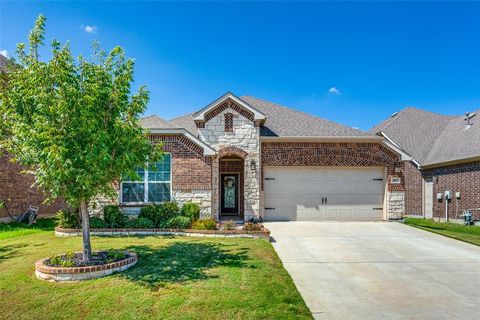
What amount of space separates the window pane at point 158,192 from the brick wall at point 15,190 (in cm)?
506

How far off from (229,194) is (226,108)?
4.72 metres

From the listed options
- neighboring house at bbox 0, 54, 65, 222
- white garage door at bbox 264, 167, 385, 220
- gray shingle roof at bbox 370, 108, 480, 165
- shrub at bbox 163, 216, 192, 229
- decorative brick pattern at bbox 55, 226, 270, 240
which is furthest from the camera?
gray shingle roof at bbox 370, 108, 480, 165

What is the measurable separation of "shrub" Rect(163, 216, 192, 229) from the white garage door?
4.76 meters

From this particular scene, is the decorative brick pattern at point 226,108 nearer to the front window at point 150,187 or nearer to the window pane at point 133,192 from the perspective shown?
the front window at point 150,187

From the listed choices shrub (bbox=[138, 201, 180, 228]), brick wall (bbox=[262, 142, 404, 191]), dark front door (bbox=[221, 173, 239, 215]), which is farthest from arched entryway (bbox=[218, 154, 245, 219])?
shrub (bbox=[138, 201, 180, 228])

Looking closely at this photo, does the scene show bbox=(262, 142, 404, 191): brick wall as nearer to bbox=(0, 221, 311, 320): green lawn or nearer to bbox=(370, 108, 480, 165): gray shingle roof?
bbox=(370, 108, 480, 165): gray shingle roof

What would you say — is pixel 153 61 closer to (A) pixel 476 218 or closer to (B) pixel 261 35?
(B) pixel 261 35

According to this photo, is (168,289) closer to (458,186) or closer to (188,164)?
(188,164)

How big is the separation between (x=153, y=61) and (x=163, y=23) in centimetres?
160

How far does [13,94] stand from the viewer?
6352 millimetres

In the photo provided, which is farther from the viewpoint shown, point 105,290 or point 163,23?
point 163,23

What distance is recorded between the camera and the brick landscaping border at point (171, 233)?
32.9 ft

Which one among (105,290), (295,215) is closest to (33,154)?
(105,290)

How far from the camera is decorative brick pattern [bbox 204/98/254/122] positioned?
14281 millimetres
